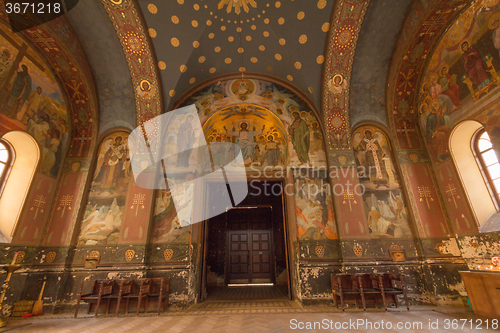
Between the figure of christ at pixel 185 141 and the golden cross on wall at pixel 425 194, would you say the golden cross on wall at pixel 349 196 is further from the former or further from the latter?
the figure of christ at pixel 185 141

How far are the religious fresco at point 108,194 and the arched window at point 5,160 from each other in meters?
1.99

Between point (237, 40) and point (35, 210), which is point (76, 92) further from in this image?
point (237, 40)

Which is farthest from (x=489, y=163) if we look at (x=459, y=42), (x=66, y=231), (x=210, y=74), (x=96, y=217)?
(x=66, y=231)

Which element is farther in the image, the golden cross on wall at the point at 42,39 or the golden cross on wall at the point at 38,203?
the golden cross on wall at the point at 38,203

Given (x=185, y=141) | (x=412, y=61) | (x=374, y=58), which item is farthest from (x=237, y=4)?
(x=412, y=61)

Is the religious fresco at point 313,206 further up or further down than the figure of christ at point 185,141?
further down

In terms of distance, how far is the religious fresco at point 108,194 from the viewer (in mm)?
6902

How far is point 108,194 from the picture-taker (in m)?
7.38

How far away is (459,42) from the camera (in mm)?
6301

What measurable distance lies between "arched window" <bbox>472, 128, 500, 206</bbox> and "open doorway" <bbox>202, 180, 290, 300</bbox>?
7272 mm

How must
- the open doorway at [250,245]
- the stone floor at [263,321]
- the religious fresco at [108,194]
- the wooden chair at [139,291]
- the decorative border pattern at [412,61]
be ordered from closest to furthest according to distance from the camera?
the stone floor at [263,321] < the wooden chair at [139,291] < the decorative border pattern at [412,61] < the religious fresco at [108,194] < the open doorway at [250,245]

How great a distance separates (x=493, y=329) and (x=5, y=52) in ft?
39.4

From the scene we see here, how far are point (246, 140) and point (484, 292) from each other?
23.6 feet

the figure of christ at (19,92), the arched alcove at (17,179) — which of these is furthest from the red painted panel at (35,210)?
the figure of christ at (19,92)
